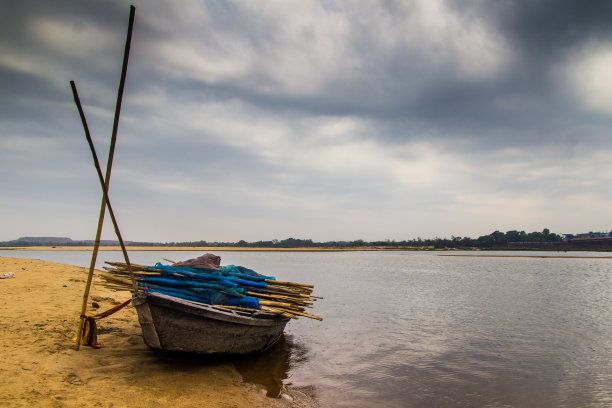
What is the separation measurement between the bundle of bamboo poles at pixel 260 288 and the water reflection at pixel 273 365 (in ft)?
4.38

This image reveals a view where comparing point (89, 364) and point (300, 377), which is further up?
point (89, 364)

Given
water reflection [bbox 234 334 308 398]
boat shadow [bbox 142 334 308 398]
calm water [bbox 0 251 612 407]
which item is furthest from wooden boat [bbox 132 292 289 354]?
calm water [bbox 0 251 612 407]

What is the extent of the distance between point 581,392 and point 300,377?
6.38 meters

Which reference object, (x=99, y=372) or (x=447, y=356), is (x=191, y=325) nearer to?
(x=99, y=372)

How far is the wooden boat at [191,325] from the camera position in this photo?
22.9 feet

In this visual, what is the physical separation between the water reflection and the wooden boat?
0.62 metres

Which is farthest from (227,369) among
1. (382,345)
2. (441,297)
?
(441,297)

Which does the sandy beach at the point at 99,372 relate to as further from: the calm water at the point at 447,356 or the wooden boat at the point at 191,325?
the calm water at the point at 447,356

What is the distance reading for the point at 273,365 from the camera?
9352 millimetres

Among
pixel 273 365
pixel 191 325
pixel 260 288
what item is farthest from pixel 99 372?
pixel 260 288

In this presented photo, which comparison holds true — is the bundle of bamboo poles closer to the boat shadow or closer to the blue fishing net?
the blue fishing net

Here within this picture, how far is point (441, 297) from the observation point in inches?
873

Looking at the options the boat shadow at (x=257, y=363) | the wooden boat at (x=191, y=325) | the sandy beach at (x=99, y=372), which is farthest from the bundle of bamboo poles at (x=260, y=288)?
the sandy beach at (x=99, y=372)

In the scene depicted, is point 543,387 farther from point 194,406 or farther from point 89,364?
point 89,364
